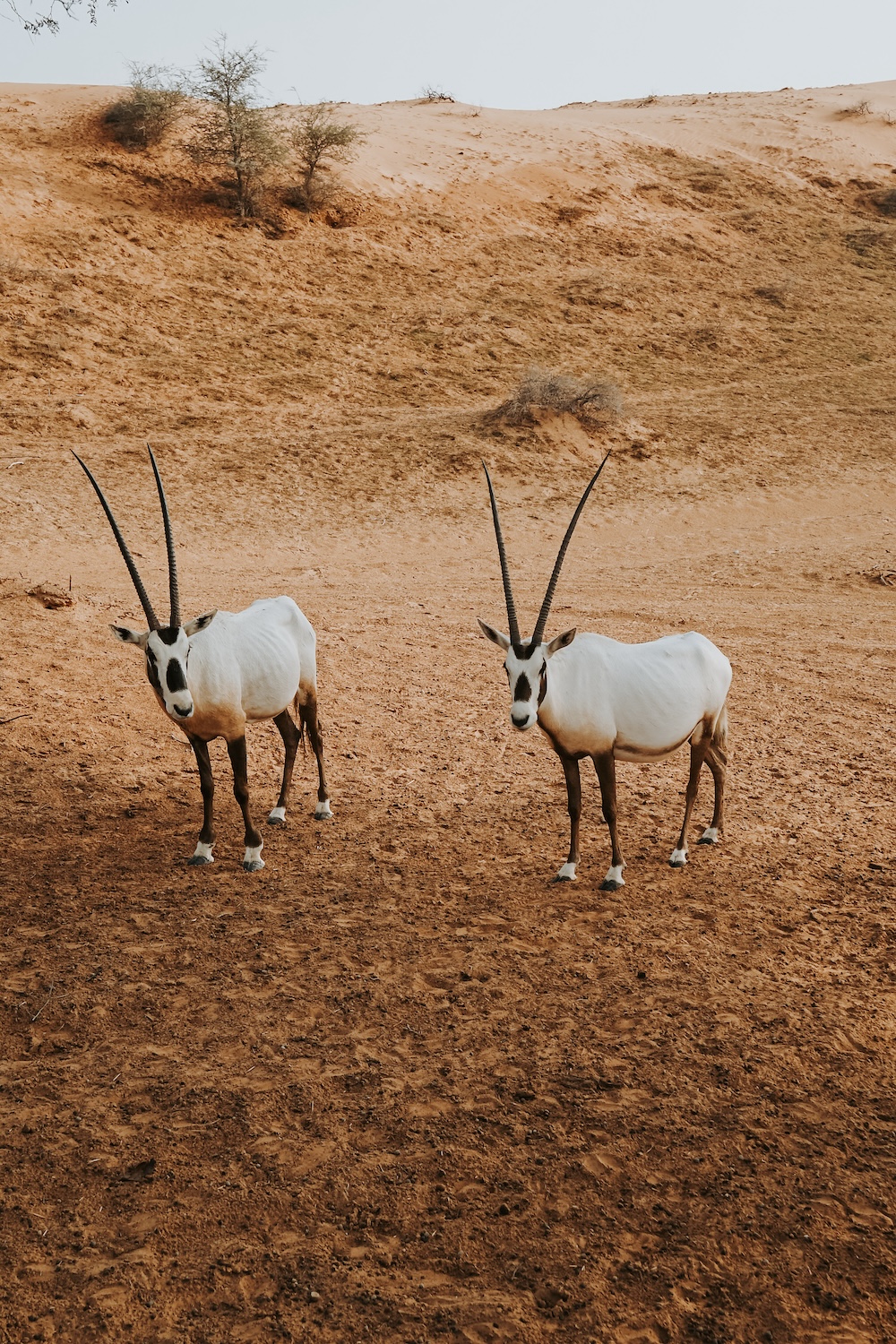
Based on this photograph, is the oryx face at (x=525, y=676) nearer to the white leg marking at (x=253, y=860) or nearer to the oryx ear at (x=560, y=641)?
the oryx ear at (x=560, y=641)

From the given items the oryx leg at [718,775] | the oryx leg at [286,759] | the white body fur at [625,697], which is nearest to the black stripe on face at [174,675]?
the oryx leg at [286,759]

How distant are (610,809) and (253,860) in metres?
2.25

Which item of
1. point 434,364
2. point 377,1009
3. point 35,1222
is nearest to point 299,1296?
point 35,1222

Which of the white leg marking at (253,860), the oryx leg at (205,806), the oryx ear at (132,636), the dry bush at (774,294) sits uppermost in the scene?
the dry bush at (774,294)

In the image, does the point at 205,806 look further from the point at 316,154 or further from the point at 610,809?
the point at 316,154

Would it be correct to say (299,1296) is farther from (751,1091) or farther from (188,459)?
(188,459)

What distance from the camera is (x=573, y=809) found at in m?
6.19

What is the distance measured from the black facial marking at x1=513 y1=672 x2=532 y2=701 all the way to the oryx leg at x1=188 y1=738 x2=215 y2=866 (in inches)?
81.5

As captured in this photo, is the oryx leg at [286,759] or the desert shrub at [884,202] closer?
the oryx leg at [286,759]

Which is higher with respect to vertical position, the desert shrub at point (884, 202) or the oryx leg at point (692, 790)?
the desert shrub at point (884, 202)

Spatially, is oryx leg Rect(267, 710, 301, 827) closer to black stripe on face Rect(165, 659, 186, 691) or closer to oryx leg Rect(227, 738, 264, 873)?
oryx leg Rect(227, 738, 264, 873)

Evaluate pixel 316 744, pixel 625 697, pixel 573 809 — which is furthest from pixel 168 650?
pixel 625 697

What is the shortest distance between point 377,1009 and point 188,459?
17.7 metres

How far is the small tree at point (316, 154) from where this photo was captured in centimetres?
3184
